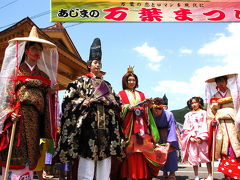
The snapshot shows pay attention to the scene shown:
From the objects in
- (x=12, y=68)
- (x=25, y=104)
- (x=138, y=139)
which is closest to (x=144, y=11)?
(x=138, y=139)

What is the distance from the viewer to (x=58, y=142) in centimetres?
394

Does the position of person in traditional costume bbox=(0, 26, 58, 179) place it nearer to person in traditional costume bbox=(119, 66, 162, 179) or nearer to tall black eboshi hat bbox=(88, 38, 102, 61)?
tall black eboshi hat bbox=(88, 38, 102, 61)

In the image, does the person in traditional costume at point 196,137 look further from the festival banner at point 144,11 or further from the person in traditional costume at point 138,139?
the festival banner at point 144,11

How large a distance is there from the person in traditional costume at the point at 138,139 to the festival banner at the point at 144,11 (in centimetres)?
496

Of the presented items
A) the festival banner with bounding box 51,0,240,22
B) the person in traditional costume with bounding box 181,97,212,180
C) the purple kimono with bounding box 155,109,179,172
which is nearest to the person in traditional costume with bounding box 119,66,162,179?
the purple kimono with bounding box 155,109,179,172

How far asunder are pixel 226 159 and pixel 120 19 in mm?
5787

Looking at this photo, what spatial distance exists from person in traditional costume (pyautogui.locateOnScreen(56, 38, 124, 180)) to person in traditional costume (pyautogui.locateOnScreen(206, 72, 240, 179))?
1579 mm

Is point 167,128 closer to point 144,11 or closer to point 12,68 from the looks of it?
point 12,68

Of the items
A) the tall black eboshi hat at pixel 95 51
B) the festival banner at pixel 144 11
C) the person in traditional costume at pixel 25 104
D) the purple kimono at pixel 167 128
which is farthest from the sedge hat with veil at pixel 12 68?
the festival banner at pixel 144 11

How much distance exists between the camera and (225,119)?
15.3 ft

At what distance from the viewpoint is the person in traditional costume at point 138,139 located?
458cm

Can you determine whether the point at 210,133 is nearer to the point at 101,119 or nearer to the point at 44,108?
the point at 101,119

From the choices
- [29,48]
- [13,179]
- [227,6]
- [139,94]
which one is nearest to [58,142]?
[13,179]

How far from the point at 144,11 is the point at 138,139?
18.9 feet
